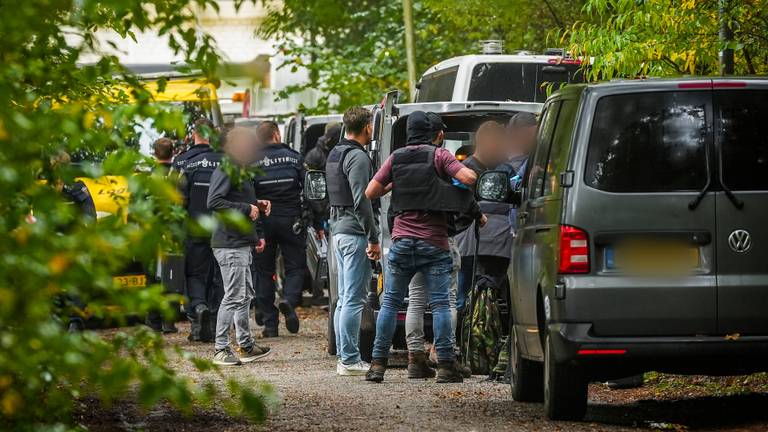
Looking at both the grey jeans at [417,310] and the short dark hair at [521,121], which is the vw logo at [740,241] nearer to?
the grey jeans at [417,310]

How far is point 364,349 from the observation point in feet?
42.1

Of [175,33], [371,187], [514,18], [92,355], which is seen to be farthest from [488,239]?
[514,18]

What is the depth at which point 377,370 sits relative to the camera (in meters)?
11.3

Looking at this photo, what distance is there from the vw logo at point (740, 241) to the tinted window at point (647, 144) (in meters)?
0.30

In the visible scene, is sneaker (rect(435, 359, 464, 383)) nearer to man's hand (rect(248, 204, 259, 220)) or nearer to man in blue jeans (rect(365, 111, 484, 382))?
man in blue jeans (rect(365, 111, 484, 382))

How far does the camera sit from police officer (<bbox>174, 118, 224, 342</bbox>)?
50.3 ft

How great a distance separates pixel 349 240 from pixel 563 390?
3778 mm

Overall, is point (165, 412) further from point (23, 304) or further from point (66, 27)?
point (23, 304)

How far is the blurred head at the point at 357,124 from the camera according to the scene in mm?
11938

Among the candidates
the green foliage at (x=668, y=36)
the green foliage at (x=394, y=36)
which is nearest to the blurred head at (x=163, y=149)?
the green foliage at (x=394, y=36)

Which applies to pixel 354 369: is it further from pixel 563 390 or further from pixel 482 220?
pixel 563 390

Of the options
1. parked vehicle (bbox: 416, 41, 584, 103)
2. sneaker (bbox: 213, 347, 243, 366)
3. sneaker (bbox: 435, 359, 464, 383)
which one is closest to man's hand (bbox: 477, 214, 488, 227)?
sneaker (bbox: 435, 359, 464, 383)

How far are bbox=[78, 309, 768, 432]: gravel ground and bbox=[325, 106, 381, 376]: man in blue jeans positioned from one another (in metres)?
0.28

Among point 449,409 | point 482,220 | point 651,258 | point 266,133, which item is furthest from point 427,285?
point 266,133
